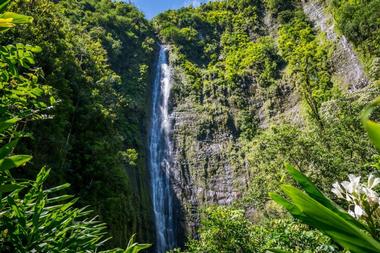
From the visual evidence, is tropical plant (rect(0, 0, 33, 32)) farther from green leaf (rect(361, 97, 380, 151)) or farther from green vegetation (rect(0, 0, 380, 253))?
green leaf (rect(361, 97, 380, 151))

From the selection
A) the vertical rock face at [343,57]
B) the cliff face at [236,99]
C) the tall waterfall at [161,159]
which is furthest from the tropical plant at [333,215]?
the vertical rock face at [343,57]

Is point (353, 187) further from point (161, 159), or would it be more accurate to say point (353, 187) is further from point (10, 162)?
point (161, 159)

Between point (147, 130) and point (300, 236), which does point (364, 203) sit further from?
point (147, 130)

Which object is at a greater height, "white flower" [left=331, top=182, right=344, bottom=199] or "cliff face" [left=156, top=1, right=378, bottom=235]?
"cliff face" [left=156, top=1, right=378, bottom=235]

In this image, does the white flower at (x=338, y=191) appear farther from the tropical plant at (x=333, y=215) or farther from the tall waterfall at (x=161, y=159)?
the tall waterfall at (x=161, y=159)

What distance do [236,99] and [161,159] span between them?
9631mm

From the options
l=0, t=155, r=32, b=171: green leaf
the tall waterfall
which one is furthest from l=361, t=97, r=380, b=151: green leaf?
the tall waterfall

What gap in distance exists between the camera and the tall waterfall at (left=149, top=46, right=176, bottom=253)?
81.2 feet

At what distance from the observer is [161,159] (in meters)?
29.9

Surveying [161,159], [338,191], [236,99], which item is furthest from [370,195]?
[236,99]

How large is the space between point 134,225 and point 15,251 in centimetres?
1788

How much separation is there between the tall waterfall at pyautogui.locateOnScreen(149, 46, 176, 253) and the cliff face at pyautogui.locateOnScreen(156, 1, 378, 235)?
0.81 metres

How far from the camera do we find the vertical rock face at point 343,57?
88.4 ft

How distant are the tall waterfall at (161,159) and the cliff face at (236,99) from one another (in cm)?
81
